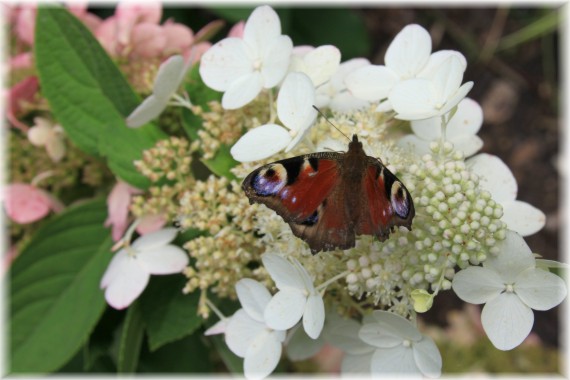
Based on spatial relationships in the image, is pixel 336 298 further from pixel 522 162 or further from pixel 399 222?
pixel 522 162

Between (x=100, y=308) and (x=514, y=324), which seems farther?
(x=100, y=308)

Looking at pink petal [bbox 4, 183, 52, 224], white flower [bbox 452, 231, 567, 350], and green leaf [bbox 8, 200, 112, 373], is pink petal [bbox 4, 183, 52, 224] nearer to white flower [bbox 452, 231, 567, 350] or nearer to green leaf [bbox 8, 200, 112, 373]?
green leaf [bbox 8, 200, 112, 373]

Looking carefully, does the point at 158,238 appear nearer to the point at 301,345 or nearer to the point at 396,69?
the point at 301,345

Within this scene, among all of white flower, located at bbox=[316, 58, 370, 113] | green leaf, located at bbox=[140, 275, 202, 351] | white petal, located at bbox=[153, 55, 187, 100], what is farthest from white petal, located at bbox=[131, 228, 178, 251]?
white flower, located at bbox=[316, 58, 370, 113]

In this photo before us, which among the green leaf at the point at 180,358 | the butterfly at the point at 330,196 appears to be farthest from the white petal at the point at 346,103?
the green leaf at the point at 180,358

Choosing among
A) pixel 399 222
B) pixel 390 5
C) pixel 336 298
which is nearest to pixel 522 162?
pixel 390 5

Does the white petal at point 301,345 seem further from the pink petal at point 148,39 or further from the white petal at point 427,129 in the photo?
the pink petal at point 148,39

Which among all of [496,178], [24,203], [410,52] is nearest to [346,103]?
[410,52]
